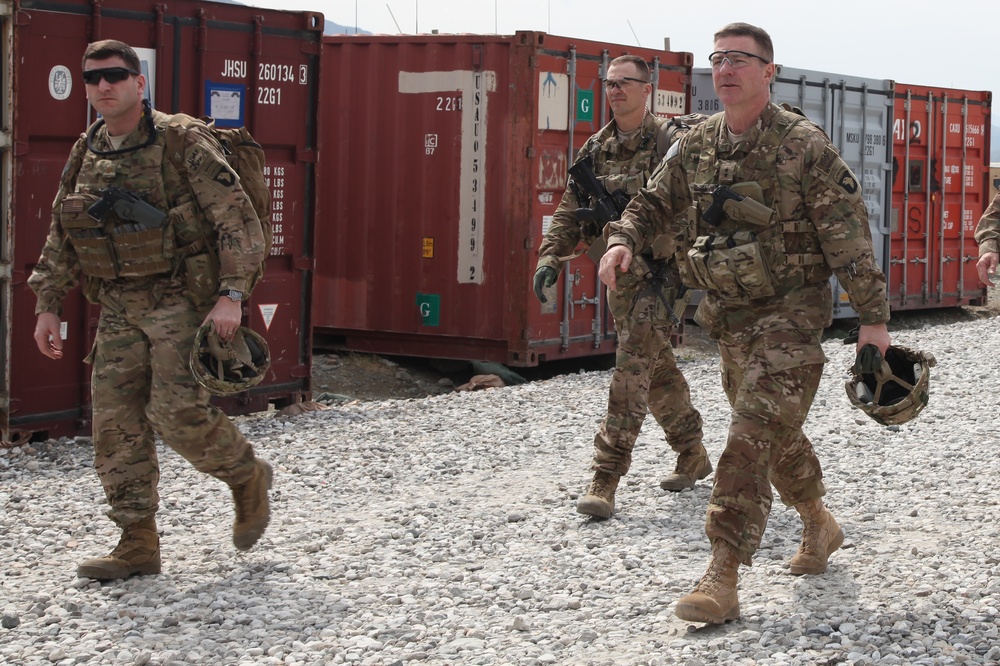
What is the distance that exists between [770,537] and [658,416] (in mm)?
1033

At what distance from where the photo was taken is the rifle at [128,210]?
497 cm

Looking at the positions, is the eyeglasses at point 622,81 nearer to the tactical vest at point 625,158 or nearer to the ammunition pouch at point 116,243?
the tactical vest at point 625,158

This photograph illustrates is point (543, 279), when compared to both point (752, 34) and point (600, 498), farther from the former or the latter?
point (752, 34)

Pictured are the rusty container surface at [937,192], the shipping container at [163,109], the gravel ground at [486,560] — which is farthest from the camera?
the rusty container surface at [937,192]

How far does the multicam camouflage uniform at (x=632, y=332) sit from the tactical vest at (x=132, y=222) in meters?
1.78

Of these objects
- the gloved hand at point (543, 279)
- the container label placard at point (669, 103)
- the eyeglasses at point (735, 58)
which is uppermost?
the container label placard at point (669, 103)

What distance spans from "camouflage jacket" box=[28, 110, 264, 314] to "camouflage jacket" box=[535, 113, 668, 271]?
67.6 inches

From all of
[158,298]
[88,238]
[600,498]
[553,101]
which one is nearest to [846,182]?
[600,498]

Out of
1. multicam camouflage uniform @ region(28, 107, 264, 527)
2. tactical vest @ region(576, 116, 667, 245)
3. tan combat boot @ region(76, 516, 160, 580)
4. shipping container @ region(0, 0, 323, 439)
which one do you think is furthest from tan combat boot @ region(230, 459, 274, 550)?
shipping container @ region(0, 0, 323, 439)

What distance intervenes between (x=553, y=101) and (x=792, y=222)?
658 centimetres

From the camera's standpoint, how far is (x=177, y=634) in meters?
4.47

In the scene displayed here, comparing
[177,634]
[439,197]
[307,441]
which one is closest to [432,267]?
[439,197]

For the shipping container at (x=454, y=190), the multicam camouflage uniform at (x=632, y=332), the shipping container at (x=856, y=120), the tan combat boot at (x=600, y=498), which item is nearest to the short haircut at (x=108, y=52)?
the multicam camouflage uniform at (x=632, y=332)

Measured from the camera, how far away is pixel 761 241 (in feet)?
15.3
